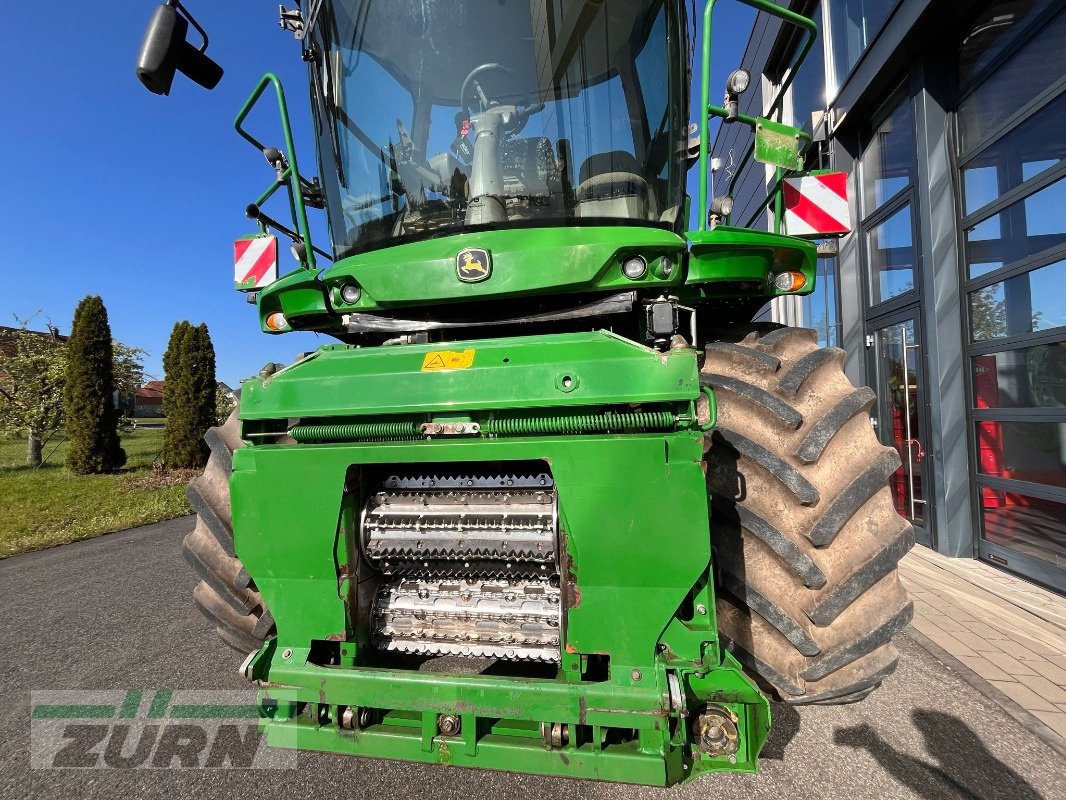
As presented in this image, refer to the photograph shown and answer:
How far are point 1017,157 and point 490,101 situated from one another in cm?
460

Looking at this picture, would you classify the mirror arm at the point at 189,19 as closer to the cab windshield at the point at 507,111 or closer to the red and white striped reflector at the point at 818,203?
the cab windshield at the point at 507,111

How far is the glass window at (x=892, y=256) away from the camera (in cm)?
588

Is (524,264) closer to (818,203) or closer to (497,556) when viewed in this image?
(497,556)

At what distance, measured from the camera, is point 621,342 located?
5.82ft

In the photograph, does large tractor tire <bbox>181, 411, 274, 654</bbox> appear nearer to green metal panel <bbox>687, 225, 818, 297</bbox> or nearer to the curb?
green metal panel <bbox>687, 225, 818, 297</bbox>

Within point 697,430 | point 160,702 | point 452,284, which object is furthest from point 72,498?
point 697,430

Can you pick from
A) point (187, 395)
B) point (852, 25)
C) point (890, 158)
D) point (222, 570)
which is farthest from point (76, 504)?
point (852, 25)

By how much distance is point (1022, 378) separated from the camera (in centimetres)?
454

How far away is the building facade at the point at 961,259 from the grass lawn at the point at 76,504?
8.90 metres

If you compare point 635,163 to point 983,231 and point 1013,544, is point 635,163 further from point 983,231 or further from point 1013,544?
point 1013,544

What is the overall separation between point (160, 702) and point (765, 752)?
2.98m

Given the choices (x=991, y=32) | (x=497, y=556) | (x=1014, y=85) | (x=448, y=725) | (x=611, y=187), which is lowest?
(x=448, y=725)

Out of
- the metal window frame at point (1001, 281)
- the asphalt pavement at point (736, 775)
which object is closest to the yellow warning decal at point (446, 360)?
the asphalt pavement at point (736, 775)

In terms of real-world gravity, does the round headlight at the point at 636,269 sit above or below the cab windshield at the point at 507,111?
below
